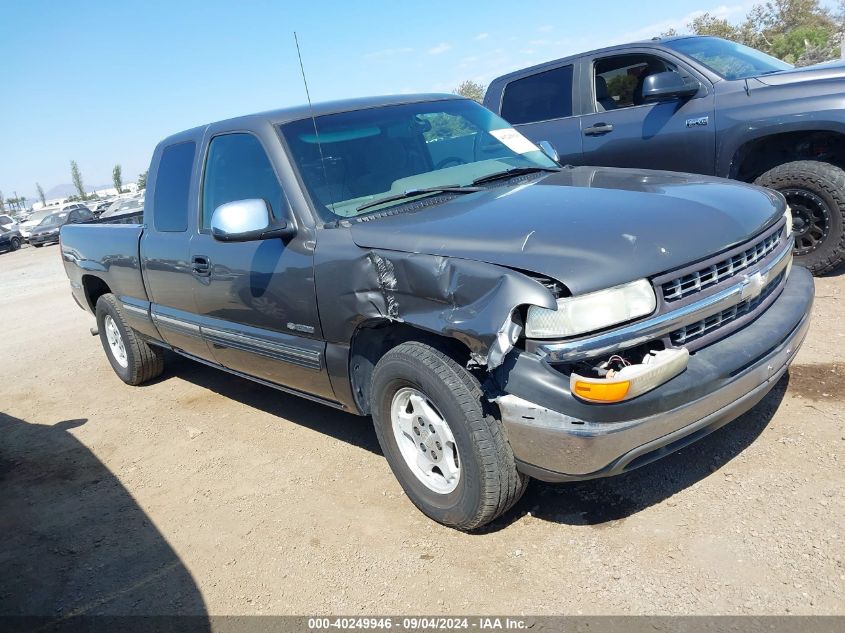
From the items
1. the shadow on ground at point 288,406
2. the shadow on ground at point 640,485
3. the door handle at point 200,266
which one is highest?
the door handle at point 200,266

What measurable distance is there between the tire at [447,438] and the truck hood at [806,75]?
13.9 ft

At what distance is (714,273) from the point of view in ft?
8.51

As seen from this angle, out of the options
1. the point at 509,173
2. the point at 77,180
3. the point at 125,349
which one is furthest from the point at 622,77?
the point at 77,180

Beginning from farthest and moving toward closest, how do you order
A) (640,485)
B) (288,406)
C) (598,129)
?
(598,129), (288,406), (640,485)

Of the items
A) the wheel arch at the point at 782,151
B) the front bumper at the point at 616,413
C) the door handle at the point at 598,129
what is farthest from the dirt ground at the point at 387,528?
the door handle at the point at 598,129

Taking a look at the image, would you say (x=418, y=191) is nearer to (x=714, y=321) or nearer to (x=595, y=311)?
(x=595, y=311)

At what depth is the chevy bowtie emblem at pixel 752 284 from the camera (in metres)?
2.68

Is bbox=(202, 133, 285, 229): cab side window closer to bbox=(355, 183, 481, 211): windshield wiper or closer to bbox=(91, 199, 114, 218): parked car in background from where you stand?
bbox=(355, 183, 481, 211): windshield wiper

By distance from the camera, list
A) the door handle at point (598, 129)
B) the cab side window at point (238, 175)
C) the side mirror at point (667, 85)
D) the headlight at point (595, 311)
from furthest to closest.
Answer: the door handle at point (598, 129) < the side mirror at point (667, 85) < the cab side window at point (238, 175) < the headlight at point (595, 311)

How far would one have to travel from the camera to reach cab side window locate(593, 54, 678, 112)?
6062 millimetres

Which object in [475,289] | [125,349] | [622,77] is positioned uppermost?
[622,77]

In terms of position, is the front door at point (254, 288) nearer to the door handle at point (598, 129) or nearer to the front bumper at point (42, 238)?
the door handle at point (598, 129)

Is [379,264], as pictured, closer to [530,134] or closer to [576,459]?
[576,459]

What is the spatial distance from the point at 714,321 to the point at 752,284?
0.83 ft
